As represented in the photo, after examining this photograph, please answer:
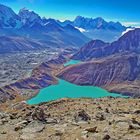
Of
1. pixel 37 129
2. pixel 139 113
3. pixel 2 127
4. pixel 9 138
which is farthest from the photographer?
pixel 139 113


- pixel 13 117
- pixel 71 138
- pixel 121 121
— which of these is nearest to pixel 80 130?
pixel 71 138

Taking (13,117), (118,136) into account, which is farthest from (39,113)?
(118,136)

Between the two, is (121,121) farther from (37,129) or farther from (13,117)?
(13,117)

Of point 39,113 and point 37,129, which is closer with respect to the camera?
point 37,129

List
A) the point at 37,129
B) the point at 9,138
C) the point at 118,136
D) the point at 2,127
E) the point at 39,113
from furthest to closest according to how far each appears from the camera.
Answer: the point at 39,113 → the point at 2,127 → the point at 37,129 → the point at 9,138 → the point at 118,136

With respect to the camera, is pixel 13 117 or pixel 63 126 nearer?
pixel 63 126

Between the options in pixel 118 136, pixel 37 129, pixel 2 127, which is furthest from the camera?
pixel 2 127

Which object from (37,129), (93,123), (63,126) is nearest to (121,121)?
(93,123)

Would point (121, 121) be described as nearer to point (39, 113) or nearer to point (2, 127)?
point (39, 113)

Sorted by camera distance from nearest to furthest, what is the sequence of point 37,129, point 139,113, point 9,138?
point 9,138
point 37,129
point 139,113

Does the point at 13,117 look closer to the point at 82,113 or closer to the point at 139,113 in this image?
the point at 82,113
